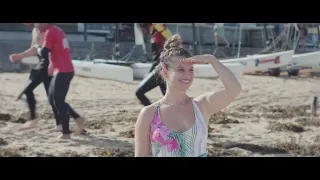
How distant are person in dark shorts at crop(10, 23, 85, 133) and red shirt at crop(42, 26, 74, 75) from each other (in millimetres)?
64

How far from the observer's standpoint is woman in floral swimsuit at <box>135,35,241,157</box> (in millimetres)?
1614

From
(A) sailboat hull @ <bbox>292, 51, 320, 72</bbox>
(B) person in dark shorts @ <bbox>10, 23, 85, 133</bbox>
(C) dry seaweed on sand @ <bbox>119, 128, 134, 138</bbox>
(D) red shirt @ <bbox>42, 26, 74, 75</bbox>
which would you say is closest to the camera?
(D) red shirt @ <bbox>42, 26, 74, 75</bbox>

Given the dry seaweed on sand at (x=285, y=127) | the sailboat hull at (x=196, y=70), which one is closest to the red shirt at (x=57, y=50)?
the sailboat hull at (x=196, y=70)

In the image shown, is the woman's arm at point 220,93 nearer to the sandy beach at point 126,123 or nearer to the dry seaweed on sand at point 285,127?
the sandy beach at point 126,123

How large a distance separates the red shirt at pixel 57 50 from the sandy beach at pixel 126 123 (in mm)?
258

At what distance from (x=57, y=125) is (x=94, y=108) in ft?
1.62

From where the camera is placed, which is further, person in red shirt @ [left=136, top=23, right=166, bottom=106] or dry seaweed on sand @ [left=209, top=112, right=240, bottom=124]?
dry seaweed on sand @ [left=209, top=112, right=240, bottom=124]

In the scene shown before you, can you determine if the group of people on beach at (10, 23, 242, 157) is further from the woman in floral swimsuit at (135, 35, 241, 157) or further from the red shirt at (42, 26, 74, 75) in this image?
the red shirt at (42, 26, 74, 75)

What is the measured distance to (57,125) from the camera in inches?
157

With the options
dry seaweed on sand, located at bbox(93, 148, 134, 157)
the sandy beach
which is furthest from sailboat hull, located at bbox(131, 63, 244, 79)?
dry seaweed on sand, located at bbox(93, 148, 134, 157)

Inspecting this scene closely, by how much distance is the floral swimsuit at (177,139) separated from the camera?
1610 mm
